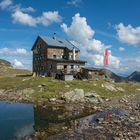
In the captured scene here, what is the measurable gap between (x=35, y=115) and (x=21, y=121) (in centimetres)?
397

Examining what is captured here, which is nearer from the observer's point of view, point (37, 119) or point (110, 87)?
point (37, 119)

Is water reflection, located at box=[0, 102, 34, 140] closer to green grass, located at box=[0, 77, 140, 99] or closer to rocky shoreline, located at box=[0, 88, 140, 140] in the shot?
rocky shoreline, located at box=[0, 88, 140, 140]

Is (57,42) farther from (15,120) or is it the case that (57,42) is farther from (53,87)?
(15,120)

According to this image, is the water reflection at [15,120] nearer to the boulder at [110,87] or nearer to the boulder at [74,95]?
the boulder at [74,95]

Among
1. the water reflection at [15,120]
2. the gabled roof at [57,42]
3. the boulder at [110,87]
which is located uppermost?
the gabled roof at [57,42]

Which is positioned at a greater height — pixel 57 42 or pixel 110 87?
pixel 57 42

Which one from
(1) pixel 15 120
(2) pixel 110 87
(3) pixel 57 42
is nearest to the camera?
(1) pixel 15 120

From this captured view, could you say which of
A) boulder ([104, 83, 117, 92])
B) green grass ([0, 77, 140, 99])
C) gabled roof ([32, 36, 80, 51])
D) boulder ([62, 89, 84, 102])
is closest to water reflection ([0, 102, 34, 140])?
green grass ([0, 77, 140, 99])

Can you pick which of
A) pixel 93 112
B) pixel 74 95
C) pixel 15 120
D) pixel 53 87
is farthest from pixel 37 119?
pixel 53 87

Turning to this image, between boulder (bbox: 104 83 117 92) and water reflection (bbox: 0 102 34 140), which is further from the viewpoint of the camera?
boulder (bbox: 104 83 117 92)

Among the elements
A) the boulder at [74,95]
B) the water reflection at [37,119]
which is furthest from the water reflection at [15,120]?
the boulder at [74,95]

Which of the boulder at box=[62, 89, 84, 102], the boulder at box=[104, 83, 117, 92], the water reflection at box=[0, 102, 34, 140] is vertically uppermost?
the boulder at box=[104, 83, 117, 92]

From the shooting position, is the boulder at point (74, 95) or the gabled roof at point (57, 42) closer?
the boulder at point (74, 95)

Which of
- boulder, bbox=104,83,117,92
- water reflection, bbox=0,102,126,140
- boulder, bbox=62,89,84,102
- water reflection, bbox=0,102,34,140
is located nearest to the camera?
water reflection, bbox=0,102,34,140
